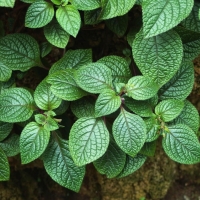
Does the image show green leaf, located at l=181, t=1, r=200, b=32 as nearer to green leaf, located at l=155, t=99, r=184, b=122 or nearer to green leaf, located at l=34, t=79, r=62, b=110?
green leaf, located at l=155, t=99, r=184, b=122

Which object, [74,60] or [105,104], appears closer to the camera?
[105,104]

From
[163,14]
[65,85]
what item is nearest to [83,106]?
[65,85]

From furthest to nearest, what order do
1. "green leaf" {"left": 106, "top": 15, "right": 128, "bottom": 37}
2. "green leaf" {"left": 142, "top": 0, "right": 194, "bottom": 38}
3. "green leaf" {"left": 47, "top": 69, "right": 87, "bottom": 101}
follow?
"green leaf" {"left": 106, "top": 15, "right": 128, "bottom": 37}
"green leaf" {"left": 47, "top": 69, "right": 87, "bottom": 101}
"green leaf" {"left": 142, "top": 0, "right": 194, "bottom": 38}

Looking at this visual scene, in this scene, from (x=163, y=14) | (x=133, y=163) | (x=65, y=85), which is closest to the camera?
(x=163, y=14)

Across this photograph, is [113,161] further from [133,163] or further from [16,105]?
[16,105]

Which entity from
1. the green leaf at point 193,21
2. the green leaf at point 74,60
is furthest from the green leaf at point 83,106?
the green leaf at point 193,21

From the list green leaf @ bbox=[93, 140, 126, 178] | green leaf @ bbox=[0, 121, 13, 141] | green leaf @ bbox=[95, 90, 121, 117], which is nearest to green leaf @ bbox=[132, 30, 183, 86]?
green leaf @ bbox=[95, 90, 121, 117]
